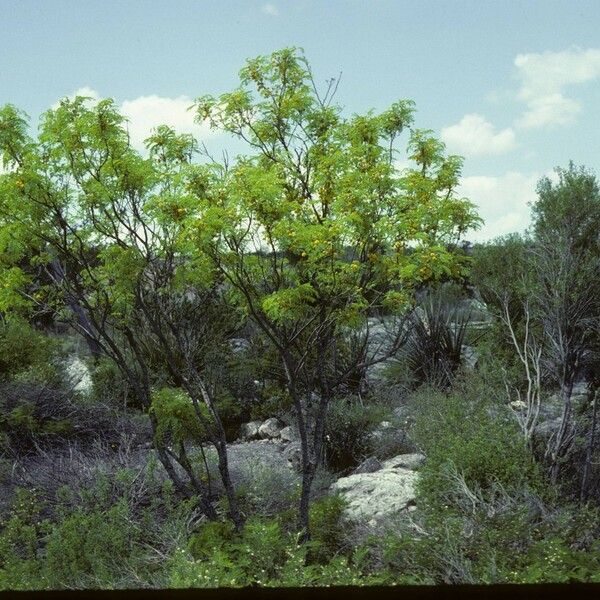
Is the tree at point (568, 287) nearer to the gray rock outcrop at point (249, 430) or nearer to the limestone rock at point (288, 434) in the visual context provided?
the limestone rock at point (288, 434)

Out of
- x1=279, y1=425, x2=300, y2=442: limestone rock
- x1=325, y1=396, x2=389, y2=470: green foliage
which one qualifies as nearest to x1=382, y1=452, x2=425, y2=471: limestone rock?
x1=325, y1=396, x2=389, y2=470: green foliage

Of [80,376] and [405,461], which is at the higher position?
[80,376]

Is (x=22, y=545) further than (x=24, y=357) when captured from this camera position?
No

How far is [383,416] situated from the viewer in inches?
392

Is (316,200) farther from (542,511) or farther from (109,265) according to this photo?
(542,511)

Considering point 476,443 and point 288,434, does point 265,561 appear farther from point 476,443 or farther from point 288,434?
point 288,434

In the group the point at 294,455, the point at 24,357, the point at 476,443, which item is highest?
the point at 24,357

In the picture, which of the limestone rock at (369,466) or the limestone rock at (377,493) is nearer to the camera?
the limestone rock at (377,493)

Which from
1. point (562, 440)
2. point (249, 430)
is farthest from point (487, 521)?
point (249, 430)

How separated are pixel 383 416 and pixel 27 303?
4.99 meters

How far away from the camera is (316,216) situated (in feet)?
19.7

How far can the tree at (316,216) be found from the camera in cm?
544

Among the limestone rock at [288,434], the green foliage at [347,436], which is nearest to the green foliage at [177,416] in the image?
the green foliage at [347,436]

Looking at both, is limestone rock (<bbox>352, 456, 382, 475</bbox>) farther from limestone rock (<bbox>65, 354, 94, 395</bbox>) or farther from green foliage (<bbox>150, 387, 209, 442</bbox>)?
limestone rock (<bbox>65, 354, 94, 395</bbox>)
